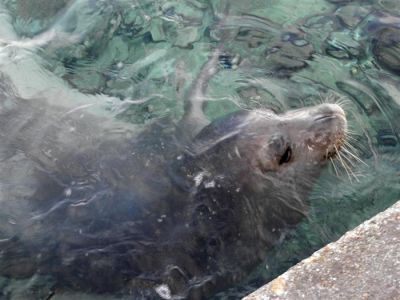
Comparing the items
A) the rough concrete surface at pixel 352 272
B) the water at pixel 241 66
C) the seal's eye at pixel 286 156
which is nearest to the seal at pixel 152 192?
the seal's eye at pixel 286 156

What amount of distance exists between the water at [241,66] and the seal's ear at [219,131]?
0.32 ft

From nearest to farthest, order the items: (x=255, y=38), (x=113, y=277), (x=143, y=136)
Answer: (x=113, y=277) → (x=143, y=136) → (x=255, y=38)

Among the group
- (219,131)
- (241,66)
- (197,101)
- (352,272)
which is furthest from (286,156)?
(352,272)

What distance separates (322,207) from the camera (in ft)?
A: 15.1

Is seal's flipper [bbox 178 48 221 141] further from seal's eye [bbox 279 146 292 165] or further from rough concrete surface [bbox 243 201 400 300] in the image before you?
rough concrete surface [bbox 243 201 400 300]

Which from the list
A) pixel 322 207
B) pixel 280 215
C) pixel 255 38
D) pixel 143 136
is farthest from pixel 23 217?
pixel 255 38

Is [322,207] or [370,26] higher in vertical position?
[370,26]

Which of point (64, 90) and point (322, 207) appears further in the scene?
point (64, 90)

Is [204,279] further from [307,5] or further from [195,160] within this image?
[307,5]

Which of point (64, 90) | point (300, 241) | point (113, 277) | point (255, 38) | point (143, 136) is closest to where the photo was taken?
point (113, 277)

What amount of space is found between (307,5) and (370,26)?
54 centimetres

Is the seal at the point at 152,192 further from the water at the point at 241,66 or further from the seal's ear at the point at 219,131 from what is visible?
the water at the point at 241,66

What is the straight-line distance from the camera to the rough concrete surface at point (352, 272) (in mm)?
3133

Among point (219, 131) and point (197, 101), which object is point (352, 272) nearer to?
point (219, 131)
